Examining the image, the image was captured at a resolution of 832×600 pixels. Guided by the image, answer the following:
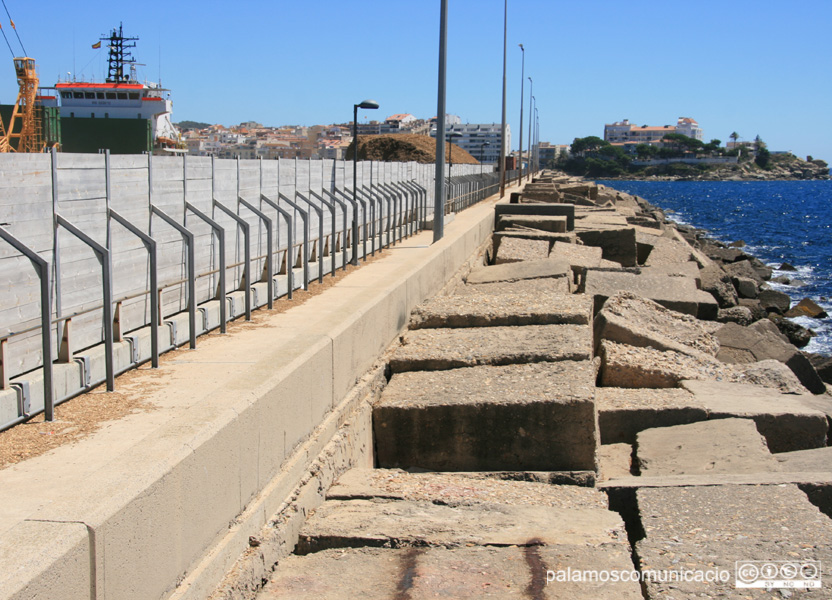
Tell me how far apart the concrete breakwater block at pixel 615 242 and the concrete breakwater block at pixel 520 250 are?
3.21 meters

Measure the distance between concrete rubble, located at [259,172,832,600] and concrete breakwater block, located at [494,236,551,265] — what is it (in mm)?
3285

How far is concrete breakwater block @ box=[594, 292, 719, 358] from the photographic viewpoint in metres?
10.9

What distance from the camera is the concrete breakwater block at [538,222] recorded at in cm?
2058

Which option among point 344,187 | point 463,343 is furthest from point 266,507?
point 344,187

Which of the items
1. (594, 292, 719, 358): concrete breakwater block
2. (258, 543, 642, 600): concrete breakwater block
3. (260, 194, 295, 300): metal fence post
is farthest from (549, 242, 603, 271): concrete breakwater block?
(258, 543, 642, 600): concrete breakwater block

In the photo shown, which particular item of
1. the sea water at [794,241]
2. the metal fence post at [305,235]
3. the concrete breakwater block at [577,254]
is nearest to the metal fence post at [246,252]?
the metal fence post at [305,235]

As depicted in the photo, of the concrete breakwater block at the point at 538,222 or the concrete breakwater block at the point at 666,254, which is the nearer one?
the concrete breakwater block at the point at 538,222

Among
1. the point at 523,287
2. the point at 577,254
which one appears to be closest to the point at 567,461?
the point at 523,287

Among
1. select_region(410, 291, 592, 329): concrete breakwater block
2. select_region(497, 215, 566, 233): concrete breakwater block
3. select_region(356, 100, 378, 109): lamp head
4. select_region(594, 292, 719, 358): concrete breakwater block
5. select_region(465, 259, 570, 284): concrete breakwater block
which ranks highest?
select_region(356, 100, 378, 109): lamp head

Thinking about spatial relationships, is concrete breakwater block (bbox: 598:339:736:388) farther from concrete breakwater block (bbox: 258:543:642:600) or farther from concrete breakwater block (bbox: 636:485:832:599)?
concrete breakwater block (bbox: 258:543:642:600)

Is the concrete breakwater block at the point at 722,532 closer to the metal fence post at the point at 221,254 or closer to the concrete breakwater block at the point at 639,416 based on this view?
the concrete breakwater block at the point at 639,416

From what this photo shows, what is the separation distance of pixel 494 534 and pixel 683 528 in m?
1.17

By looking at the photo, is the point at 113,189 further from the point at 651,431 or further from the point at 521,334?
the point at 651,431

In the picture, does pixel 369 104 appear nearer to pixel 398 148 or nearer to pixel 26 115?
pixel 26 115
